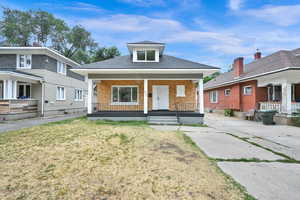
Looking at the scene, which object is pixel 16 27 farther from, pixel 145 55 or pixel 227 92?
pixel 227 92

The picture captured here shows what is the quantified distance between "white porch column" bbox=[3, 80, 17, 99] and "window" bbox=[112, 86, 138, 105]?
7571 mm

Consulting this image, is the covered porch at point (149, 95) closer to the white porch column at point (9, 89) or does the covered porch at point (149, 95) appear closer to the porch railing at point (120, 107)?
the porch railing at point (120, 107)

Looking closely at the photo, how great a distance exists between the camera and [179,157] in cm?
413

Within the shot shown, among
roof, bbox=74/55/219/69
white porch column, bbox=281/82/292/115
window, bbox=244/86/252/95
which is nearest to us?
white porch column, bbox=281/82/292/115

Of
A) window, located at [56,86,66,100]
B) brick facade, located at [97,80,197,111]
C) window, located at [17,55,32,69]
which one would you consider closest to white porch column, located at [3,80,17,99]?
window, located at [17,55,32,69]

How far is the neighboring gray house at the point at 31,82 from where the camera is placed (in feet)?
36.8

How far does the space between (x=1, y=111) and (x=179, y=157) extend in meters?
13.3

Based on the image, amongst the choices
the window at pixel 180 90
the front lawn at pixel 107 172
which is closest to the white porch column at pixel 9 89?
the front lawn at pixel 107 172

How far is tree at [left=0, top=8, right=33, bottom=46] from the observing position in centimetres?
2495

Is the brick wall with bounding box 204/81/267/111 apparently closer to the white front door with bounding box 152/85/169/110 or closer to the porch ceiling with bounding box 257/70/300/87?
the porch ceiling with bounding box 257/70/300/87

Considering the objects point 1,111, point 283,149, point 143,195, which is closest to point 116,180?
point 143,195

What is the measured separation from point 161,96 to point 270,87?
9307mm

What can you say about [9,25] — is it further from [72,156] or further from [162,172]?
[162,172]

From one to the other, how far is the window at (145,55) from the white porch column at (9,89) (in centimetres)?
992
